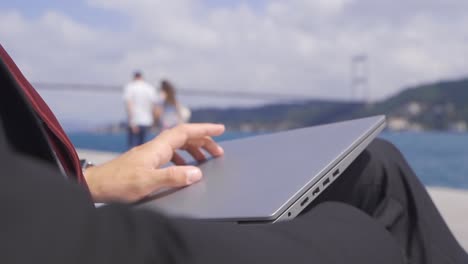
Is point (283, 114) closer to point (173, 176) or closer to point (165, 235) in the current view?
point (173, 176)

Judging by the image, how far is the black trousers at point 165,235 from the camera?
0.22 metres

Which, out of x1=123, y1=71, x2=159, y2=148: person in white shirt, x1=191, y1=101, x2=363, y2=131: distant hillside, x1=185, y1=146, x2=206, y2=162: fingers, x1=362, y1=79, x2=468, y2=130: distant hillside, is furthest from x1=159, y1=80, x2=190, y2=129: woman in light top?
x1=362, y1=79, x2=468, y2=130: distant hillside

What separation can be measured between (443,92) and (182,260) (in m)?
17.3

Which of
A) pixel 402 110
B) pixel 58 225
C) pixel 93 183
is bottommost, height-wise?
pixel 402 110

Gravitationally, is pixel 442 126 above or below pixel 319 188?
below

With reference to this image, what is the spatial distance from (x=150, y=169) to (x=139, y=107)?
15.5 feet

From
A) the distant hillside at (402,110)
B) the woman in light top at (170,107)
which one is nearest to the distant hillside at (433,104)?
the distant hillside at (402,110)

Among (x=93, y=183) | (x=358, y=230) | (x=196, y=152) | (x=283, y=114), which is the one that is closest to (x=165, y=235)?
(x=358, y=230)

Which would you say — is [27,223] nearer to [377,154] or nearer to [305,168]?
Result: [305,168]

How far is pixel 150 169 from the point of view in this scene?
698 millimetres

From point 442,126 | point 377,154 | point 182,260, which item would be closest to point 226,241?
point 182,260

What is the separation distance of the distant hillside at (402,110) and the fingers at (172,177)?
40.5 feet

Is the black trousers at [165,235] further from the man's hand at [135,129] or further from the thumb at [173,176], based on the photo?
the man's hand at [135,129]

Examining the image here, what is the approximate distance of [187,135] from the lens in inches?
32.6
